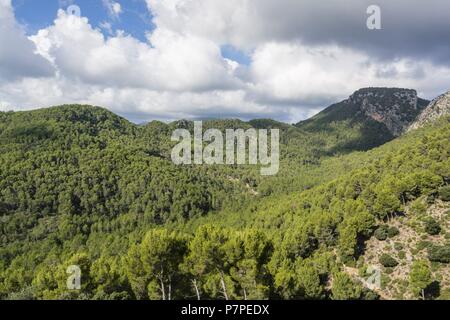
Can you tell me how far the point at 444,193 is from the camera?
191ft

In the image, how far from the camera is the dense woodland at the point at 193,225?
3247cm

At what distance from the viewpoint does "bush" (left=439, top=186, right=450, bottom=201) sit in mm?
57688

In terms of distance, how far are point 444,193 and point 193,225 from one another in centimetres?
7904

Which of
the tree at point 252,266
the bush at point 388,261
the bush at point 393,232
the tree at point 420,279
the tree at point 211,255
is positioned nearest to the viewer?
the tree at point 252,266

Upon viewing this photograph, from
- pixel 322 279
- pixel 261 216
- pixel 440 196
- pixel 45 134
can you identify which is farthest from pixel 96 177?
pixel 440 196

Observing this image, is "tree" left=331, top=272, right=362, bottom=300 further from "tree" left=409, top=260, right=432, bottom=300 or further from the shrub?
the shrub

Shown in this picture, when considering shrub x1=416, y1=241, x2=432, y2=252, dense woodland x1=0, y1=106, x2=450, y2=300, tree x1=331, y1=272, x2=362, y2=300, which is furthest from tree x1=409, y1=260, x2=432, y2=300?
shrub x1=416, y1=241, x2=432, y2=252

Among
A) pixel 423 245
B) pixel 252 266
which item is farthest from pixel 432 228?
pixel 252 266

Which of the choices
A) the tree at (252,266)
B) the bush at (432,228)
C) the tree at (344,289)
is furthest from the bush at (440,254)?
the tree at (252,266)

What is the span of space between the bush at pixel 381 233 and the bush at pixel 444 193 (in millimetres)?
12235

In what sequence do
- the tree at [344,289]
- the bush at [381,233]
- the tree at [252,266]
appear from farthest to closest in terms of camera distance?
the bush at [381,233] → the tree at [344,289] → the tree at [252,266]

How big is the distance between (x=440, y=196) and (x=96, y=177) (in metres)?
139

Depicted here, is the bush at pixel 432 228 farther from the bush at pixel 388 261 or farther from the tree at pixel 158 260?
the tree at pixel 158 260

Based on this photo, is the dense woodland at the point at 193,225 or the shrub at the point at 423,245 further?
Result: the shrub at the point at 423,245
